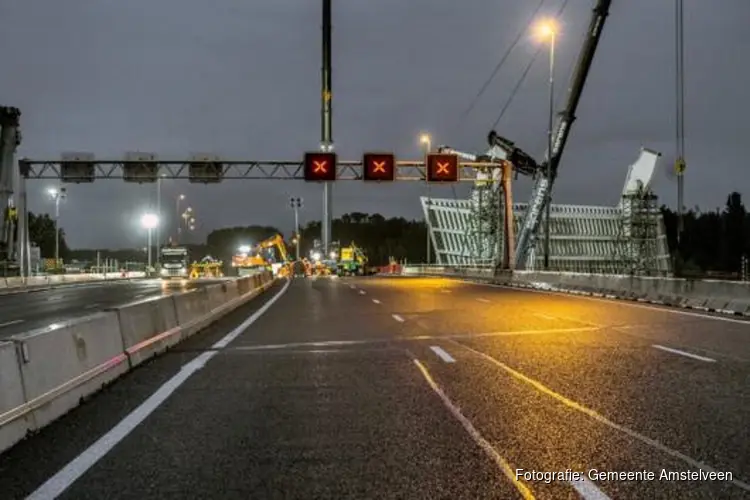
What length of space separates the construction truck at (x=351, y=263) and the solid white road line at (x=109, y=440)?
75.2 m

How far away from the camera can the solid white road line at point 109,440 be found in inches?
229

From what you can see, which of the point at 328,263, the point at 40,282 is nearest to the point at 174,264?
the point at 328,263

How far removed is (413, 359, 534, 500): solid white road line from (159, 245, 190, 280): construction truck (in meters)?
65.8

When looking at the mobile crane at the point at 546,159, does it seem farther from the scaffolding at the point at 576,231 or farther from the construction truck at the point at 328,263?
the construction truck at the point at 328,263

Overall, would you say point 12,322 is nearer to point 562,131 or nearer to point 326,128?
point 562,131

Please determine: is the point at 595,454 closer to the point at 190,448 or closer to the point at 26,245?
the point at 190,448

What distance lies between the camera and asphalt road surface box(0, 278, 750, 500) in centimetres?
586

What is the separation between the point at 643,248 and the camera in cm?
8019

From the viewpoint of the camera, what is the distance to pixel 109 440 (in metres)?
7.32

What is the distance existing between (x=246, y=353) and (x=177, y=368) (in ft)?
6.37

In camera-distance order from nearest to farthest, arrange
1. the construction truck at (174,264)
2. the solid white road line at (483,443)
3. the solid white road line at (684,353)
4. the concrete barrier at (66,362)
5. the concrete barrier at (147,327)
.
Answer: the solid white road line at (483,443), the concrete barrier at (66,362), the concrete barrier at (147,327), the solid white road line at (684,353), the construction truck at (174,264)

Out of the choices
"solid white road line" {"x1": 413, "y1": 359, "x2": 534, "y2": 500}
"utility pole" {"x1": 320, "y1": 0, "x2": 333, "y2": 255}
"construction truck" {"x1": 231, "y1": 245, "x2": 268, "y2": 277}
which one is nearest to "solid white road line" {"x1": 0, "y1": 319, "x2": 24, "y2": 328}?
"solid white road line" {"x1": 413, "y1": 359, "x2": 534, "y2": 500}

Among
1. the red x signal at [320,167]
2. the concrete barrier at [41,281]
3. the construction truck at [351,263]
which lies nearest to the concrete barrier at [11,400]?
the concrete barrier at [41,281]

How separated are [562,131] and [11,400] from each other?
202ft
